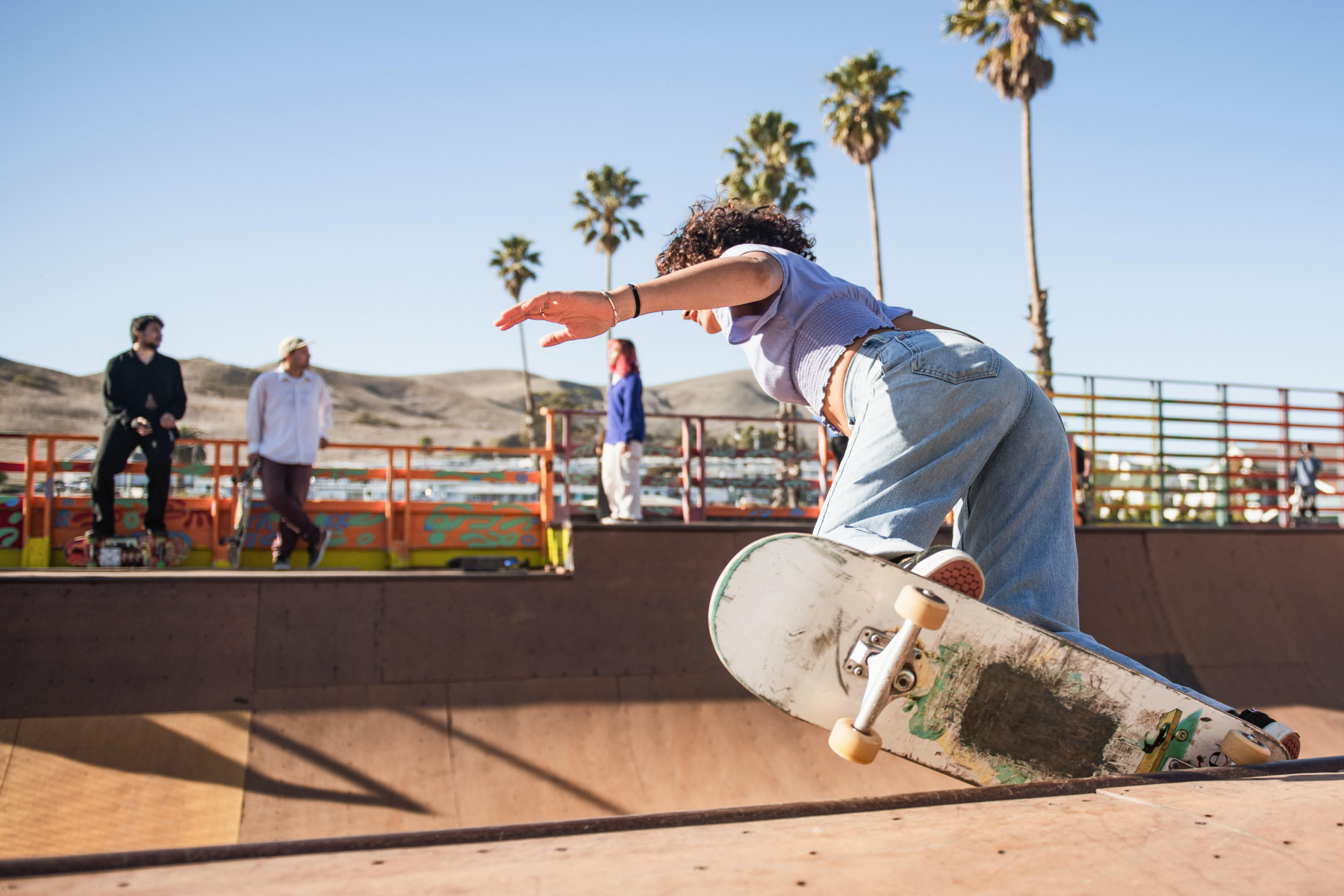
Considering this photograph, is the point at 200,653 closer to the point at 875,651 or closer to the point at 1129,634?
the point at 875,651

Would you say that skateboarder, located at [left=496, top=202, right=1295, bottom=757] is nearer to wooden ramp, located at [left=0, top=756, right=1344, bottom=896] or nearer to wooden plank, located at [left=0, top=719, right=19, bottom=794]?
wooden ramp, located at [left=0, top=756, right=1344, bottom=896]

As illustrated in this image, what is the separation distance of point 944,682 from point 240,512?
7104mm

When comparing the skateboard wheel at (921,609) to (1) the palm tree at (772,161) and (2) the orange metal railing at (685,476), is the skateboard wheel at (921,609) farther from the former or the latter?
(1) the palm tree at (772,161)

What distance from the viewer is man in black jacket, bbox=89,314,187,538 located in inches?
262

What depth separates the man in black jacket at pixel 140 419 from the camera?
664 cm

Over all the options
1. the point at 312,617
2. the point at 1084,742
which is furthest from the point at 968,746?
the point at 312,617

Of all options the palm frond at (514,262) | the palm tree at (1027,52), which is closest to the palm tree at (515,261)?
the palm frond at (514,262)

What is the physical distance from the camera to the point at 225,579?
17.9 feet

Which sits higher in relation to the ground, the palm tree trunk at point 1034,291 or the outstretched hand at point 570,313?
the palm tree trunk at point 1034,291

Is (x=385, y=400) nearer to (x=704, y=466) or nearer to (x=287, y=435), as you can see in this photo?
(x=704, y=466)

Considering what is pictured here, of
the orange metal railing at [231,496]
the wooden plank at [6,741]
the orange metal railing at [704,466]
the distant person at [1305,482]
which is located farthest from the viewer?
the distant person at [1305,482]

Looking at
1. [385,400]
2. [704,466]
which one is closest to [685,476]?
[704,466]

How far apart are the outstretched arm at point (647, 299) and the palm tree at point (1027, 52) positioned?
63.6 feet

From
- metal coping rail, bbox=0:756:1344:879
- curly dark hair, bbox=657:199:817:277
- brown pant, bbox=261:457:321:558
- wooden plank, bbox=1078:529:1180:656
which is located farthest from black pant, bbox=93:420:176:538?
wooden plank, bbox=1078:529:1180:656
